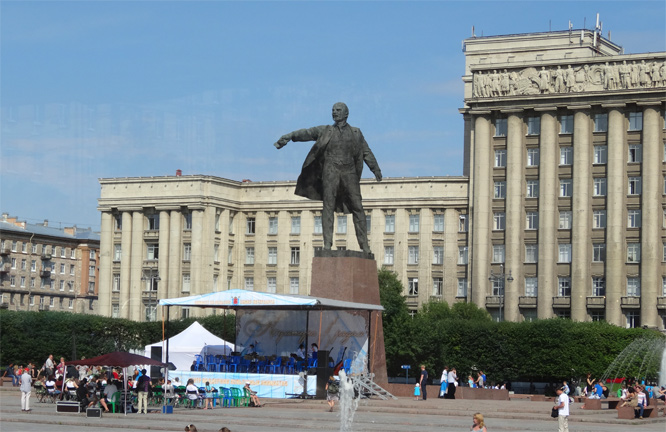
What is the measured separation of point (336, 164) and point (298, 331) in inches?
221

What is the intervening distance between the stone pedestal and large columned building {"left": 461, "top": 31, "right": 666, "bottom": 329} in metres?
51.2

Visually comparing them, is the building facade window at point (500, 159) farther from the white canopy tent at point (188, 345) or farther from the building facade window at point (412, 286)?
the white canopy tent at point (188, 345)

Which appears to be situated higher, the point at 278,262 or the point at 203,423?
the point at 278,262

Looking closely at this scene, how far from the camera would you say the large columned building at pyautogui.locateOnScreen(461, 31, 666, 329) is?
91.2m

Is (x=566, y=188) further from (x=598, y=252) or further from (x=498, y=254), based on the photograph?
(x=498, y=254)

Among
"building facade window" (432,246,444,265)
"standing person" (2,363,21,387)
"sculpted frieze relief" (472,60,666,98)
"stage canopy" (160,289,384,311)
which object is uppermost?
"sculpted frieze relief" (472,60,666,98)

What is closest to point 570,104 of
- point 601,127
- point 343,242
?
point 601,127

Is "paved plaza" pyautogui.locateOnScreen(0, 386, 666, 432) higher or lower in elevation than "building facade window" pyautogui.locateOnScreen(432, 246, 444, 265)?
lower

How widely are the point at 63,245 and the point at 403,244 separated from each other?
5110cm

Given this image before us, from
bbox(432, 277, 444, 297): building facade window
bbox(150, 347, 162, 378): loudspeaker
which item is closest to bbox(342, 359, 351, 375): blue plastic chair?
bbox(150, 347, 162, 378): loudspeaker

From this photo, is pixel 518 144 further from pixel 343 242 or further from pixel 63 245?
pixel 63 245

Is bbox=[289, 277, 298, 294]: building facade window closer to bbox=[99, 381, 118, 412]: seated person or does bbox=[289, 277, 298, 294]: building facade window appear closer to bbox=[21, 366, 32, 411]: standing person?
bbox=[21, 366, 32, 411]: standing person

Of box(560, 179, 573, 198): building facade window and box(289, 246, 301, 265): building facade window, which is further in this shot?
box(289, 246, 301, 265): building facade window

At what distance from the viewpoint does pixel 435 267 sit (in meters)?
101
